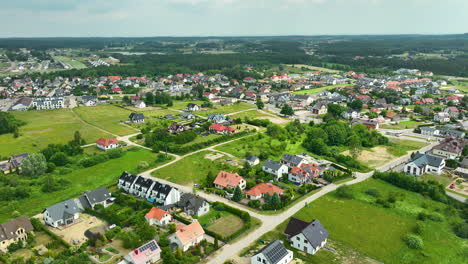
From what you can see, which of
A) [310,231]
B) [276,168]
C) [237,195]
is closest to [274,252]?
[310,231]

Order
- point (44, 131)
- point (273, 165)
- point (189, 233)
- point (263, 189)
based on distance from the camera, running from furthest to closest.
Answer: point (44, 131), point (273, 165), point (263, 189), point (189, 233)

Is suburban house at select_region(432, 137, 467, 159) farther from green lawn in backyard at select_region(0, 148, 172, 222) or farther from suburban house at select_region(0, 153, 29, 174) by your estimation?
suburban house at select_region(0, 153, 29, 174)

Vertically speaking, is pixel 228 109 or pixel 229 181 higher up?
pixel 229 181

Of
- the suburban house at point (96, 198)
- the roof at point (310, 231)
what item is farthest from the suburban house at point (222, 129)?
the roof at point (310, 231)

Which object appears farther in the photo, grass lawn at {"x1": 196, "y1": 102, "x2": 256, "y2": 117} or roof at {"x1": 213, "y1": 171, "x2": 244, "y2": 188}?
grass lawn at {"x1": 196, "y1": 102, "x2": 256, "y2": 117}

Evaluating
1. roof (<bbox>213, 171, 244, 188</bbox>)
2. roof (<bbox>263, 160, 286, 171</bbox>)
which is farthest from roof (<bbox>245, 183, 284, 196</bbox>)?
roof (<bbox>263, 160, 286, 171</bbox>)

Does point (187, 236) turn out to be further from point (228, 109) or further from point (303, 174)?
point (228, 109)
